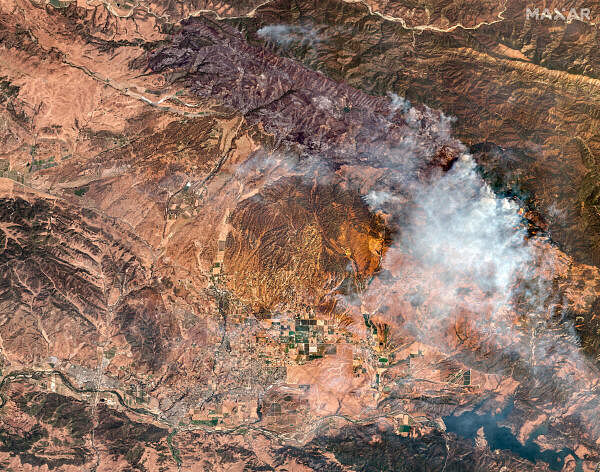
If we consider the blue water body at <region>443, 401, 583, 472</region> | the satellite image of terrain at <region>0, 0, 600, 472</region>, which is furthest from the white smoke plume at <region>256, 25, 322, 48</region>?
the blue water body at <region>443, 401, 583, 472</region>

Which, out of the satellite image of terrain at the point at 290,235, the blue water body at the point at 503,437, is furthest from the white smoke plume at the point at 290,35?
the blue water body at the point at 503,437

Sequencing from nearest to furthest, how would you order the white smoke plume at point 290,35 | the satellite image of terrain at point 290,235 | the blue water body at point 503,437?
the satellite image of terrain at point 290,235, the white smoke plume at point 290,35, the blue water body at point 503,437

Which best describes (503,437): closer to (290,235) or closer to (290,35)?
(290,235)

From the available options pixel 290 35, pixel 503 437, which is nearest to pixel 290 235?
pixel 290 35

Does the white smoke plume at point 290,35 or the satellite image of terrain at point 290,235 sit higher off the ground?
the white smoke plume at point 290,35

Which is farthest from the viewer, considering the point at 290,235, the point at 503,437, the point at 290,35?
the point at 503,437

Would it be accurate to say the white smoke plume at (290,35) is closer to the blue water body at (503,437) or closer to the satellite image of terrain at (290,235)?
the satellite image of terrain at (290,235)

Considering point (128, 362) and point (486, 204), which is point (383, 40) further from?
point (128, 362)

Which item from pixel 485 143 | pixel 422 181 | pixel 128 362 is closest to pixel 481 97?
pixel 485 143
